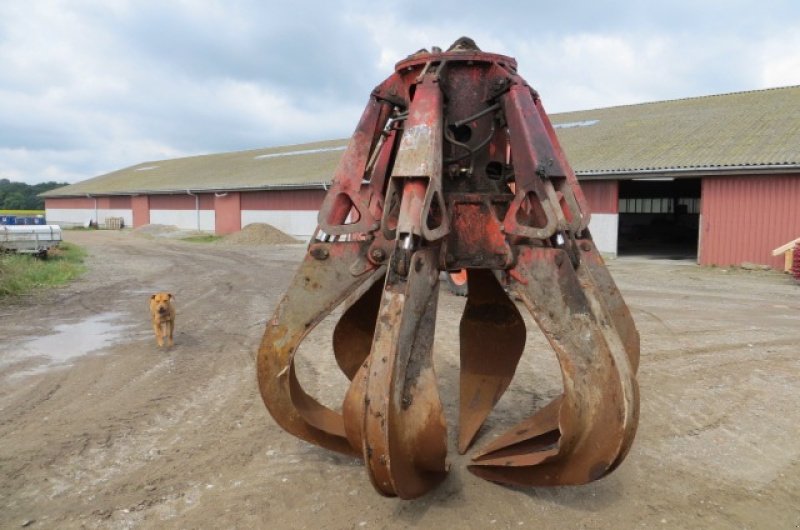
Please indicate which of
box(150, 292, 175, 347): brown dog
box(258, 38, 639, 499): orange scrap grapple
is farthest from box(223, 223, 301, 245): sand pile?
box(258, 38, 639, 499): orange scrap grapple

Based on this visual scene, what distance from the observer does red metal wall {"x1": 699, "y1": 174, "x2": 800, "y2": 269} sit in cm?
1538

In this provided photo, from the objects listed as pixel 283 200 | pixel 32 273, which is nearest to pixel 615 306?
pixel 32 273

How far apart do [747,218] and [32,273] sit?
55.3 ft

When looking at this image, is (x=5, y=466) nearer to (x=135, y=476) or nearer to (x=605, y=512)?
(x=135, y=476)

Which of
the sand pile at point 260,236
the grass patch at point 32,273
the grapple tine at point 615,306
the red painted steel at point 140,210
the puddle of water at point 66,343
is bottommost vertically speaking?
the puddle of water at point 66,343

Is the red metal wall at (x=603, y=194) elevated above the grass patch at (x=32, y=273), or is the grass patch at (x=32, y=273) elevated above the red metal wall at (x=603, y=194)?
the red metal wall at (x=603, y=194)

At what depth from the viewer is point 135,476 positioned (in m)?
3.72

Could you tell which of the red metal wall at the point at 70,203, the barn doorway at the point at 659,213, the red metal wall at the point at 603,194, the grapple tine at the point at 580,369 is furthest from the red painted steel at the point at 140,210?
the grapple tine at the point at 580,369

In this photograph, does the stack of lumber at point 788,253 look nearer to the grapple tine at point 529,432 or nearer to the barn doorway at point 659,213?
the barn doorway at point 659,213

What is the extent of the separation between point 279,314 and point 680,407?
3391 millimetres

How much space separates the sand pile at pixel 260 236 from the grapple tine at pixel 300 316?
23.2m

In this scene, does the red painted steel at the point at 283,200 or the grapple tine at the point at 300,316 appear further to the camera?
the red painted steel at the point at 283,200

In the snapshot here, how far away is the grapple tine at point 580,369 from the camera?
104 inches

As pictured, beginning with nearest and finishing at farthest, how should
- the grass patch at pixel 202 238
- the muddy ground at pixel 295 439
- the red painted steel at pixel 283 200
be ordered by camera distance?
the muddy ground at pixel 295 439, the red painted steel at pixel 283 200, the grass patch at pixel 202 238
